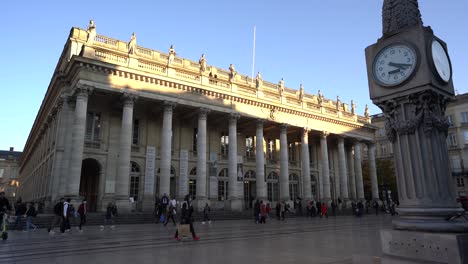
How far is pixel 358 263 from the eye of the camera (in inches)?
218

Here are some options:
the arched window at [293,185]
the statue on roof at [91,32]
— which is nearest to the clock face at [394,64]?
the statue on roof at [91,32]

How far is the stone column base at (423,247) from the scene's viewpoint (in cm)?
415

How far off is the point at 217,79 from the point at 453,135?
3652cm

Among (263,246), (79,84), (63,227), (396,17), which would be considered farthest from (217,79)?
(396,17)

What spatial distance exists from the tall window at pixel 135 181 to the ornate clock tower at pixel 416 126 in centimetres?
2414

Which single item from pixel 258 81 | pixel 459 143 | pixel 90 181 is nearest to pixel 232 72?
pixel 258 81

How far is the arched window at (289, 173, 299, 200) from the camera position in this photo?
3828 cm

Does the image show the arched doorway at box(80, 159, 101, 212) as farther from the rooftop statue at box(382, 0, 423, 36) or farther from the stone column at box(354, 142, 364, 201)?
the stone column at box(354, 142, 364, 201)

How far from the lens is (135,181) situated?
2703cm

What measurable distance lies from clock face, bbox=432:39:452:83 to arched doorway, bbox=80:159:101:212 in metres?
24.9

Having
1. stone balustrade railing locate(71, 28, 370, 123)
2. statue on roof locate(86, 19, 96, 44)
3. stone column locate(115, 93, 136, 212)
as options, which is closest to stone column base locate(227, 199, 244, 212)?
stone column locate(115, 93, 136, 212)

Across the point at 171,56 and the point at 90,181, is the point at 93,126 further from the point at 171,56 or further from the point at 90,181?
the point at 171,56

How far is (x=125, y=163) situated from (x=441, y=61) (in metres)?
21.3

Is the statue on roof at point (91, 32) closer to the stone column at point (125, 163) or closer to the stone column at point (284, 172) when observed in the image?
the stone column at point (125, 163)
